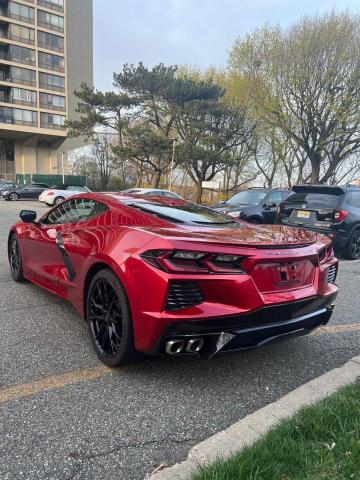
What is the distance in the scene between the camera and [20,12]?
47.2 m

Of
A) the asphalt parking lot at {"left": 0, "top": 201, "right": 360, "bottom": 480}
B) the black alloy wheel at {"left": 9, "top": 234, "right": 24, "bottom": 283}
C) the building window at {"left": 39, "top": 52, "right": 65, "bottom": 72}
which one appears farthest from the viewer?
the building window at {"left": 39, "top": 52, "right": 65, "bottom": 72}

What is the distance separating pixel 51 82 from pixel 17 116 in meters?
6.49

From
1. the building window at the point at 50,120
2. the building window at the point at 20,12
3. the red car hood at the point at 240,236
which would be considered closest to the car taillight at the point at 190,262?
the red car hood at the point at 240,236

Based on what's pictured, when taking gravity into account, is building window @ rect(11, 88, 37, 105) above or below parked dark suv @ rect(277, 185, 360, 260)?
above

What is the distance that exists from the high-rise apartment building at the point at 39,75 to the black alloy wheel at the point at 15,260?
143 feet

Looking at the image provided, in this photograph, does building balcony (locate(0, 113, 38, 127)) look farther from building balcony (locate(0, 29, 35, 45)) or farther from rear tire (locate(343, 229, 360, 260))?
rear tire (locate(343, 229, 360, 260))

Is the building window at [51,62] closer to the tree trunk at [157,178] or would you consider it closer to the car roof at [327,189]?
the tree trunk at [157,178]

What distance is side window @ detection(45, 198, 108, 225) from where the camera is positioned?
3.72 meters

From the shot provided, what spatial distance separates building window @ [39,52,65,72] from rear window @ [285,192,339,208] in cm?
5004

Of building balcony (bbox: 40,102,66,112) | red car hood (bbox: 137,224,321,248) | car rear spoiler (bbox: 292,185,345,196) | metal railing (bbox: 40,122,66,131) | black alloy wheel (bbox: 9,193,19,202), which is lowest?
black alloy wheel (bbox: 9,193,19,202)

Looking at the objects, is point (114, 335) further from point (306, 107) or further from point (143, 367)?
point (306, 107)

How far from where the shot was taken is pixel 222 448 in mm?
2045

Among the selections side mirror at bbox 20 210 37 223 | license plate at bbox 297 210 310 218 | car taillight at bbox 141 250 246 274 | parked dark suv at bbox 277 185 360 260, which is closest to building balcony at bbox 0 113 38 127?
parked dark suv at bbox 277 185 360 260

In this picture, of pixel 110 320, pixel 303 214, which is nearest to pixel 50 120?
pixel 303 214
